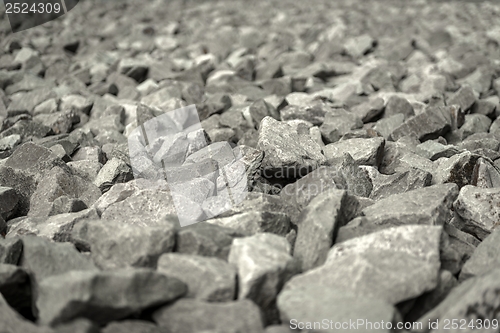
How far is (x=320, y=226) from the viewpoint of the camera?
189cm

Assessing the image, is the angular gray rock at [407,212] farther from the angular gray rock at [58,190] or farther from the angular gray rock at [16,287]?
the angular gray rock at [58,190]

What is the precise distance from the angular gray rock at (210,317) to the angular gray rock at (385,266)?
194 millimetres

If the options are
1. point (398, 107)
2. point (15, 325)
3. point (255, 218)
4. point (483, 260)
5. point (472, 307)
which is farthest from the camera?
point (398, 107)

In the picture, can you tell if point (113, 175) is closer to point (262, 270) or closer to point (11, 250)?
point (11, 250)

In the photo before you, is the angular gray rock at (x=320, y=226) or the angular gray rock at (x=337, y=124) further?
the angular gray rock at (x=337, y=124)

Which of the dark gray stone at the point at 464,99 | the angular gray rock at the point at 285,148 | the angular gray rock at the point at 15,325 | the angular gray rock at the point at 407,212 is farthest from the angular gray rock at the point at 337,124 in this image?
the angular gray rock at the point at 15,325

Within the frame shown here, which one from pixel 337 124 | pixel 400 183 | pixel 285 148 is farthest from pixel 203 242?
pixel 337 124

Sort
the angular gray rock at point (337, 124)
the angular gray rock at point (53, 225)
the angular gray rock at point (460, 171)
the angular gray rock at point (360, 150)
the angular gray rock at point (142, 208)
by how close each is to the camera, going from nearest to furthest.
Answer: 1. the angular gray rock at point (53, 225)
2. the angular gray rock at point (142, 208)
3. the angular gray rock at point (460, 171)
4. the angular gray rock at point (360, 150)
5. the angular gray rock at point (337, 124)

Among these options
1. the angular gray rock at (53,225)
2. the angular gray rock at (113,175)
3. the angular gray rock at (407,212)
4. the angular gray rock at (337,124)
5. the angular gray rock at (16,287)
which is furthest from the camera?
the angular gray rock at (337,124)

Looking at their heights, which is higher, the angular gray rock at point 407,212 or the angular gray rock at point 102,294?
the angular gray rock at point 102,294

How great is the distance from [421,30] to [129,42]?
4324 mm

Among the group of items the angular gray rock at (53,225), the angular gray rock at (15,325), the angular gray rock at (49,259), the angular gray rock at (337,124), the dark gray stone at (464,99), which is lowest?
the dark gray stone at (464,99)

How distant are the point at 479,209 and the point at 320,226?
890 mm

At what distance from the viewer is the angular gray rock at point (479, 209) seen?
7.27 feet
